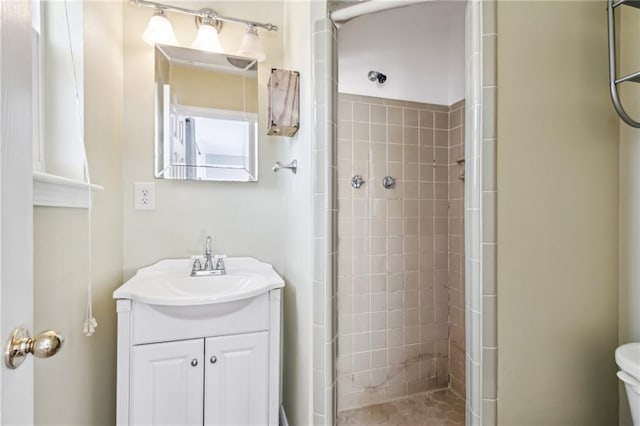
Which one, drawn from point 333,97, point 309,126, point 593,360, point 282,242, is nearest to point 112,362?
point 282,242

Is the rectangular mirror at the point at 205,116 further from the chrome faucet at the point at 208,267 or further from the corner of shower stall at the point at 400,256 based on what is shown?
the corner of shower stall at the point at 400,256

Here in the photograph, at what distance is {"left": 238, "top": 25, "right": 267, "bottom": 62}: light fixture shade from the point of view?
1.53 meters

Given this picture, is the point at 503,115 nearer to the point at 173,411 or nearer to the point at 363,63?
the point at 363,63

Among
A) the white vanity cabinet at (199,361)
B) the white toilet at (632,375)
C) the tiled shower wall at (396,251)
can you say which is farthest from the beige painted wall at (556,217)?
the white vanity cabinet at (199,361)

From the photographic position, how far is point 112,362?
1.32 metres

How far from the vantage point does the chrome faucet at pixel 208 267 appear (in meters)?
1.44

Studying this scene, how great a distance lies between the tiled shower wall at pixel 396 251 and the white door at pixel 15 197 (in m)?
1.18

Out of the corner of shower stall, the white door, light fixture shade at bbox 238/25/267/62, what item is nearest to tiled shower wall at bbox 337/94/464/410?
the corner of shower stall

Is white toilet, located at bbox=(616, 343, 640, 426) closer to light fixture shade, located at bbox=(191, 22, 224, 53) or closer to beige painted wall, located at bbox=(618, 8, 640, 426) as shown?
beige painted wall, located at bbox=(618, 8, 640, 426)

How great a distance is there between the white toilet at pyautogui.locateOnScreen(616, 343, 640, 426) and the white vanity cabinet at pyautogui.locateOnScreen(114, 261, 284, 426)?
1141 mm

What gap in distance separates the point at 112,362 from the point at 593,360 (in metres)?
1.89

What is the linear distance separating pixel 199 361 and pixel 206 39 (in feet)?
4.77

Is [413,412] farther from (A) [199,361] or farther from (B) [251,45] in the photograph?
(B) [251,45]

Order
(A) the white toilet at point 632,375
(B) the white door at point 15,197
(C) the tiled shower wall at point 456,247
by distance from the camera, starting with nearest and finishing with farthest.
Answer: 1. (B) the white door at point 15,197
2. (A) the white toilet at point 632,375
3. (C) the tiled shower wall at point 456,247
